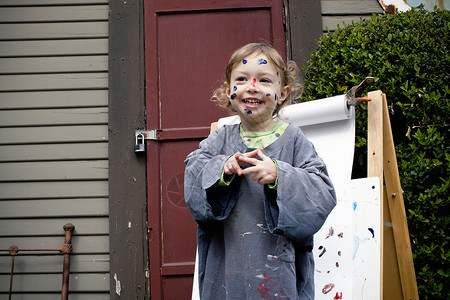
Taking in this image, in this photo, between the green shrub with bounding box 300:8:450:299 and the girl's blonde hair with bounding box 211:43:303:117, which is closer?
the girl's blonde hair with bounding box 211:43:303:117

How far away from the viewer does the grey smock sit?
57.1 inches

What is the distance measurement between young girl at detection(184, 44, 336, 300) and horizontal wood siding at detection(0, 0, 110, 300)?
1.87 m

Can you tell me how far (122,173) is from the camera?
330 centimetres

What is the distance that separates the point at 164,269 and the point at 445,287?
1798 mm

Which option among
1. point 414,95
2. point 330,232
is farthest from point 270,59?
point 414,95

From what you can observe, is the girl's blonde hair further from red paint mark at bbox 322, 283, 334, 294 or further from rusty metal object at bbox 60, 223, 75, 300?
rusty metal object at bbox 60, 223, 75, 300

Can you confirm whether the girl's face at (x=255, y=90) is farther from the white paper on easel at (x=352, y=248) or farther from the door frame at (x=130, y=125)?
the door frame at (x=130, y=125)

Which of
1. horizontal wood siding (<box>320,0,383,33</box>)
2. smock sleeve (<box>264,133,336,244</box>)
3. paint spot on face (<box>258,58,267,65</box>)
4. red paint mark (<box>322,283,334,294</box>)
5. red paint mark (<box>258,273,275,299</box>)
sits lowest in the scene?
red paint mark (<box>322,283,334,294</box>)

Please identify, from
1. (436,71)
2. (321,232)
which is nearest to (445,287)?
(321,232)

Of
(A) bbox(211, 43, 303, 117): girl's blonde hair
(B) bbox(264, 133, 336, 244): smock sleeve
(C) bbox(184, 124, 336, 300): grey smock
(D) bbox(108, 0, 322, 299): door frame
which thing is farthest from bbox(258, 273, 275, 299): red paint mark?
(D) bbox(108, 0, 322, 299): door frame

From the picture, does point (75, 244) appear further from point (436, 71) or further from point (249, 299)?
point (436, 71)

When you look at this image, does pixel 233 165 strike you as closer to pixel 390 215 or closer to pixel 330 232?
pixel 330 232

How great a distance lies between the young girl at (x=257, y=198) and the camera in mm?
1453

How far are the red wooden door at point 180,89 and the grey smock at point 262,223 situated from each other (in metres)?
1.62
